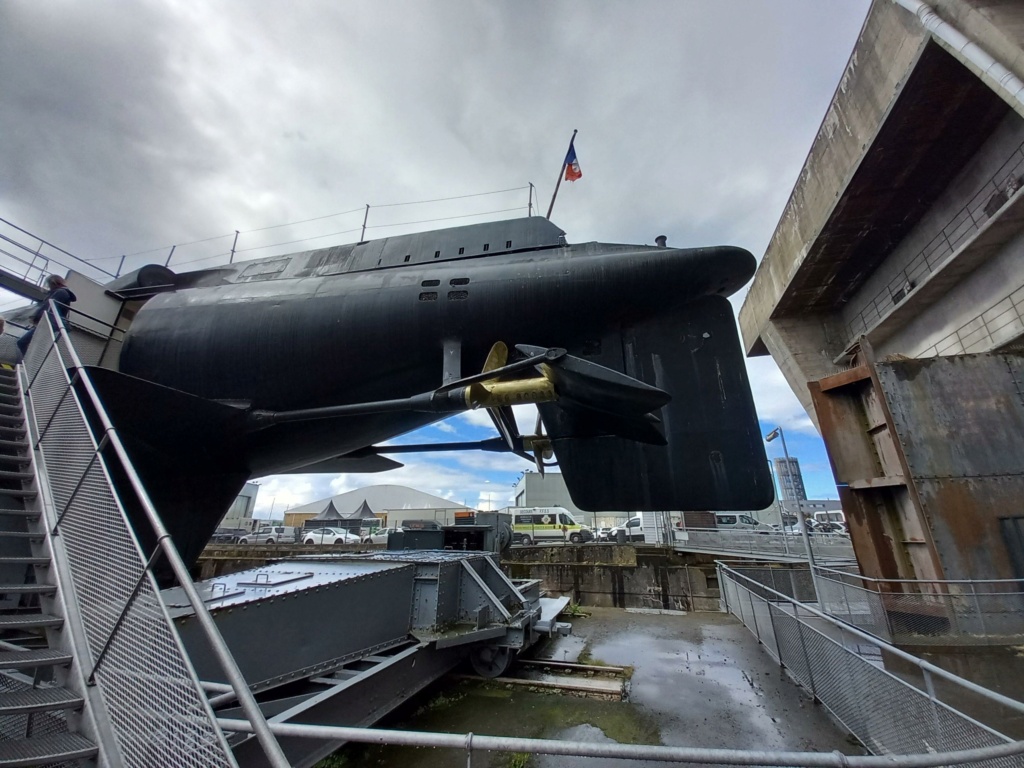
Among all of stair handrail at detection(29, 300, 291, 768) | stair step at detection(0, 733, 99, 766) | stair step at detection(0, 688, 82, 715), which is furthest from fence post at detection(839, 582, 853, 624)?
stair step at detection(0, 688, 82, 715)

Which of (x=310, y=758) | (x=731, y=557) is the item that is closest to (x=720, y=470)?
(x=310, y=758)

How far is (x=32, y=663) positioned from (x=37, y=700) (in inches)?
6.7

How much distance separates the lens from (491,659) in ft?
20.7

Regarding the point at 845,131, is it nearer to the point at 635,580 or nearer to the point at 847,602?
the point at 847,602

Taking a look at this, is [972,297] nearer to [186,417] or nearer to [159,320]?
[186,417]

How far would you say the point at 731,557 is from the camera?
1489 centimetres

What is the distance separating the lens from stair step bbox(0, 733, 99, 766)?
1.78 m

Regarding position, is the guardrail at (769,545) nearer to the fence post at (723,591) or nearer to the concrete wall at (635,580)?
the concrete wall at (635,580)

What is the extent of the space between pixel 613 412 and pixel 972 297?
11.2m

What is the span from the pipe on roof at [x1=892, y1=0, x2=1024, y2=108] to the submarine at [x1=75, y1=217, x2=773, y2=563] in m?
6.12

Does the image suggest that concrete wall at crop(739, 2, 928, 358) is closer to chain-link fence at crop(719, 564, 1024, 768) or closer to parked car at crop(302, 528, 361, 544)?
chain-link fence at crop(719, 564, 1024, 768)

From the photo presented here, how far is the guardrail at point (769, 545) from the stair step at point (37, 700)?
600 inches

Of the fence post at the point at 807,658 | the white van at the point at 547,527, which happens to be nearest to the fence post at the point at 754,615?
the fence post at the point at 807,658

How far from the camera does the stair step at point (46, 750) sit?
1778 millimetres
